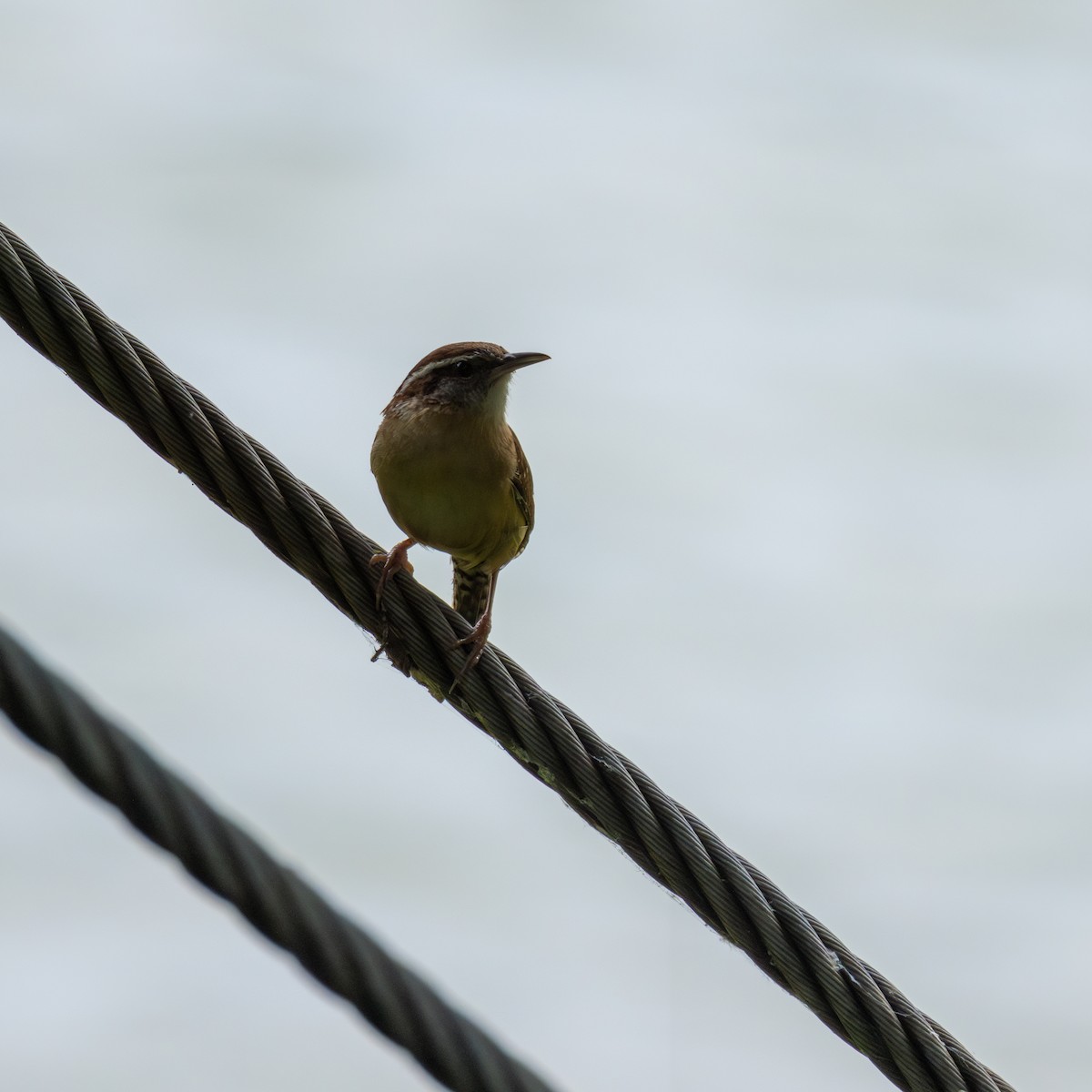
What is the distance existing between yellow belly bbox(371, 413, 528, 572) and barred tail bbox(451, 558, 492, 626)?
609 millimetres

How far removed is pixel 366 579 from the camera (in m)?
3.81

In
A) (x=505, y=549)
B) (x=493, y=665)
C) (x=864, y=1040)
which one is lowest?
(x=864, y=1040)

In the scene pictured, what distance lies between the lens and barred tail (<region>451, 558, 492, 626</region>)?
6590 mm

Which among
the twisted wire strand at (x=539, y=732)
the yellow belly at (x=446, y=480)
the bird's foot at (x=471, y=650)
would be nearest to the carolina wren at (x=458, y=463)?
the yellow belly at (x=446, y=480)

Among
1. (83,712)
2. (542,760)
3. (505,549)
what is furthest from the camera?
(505,549)

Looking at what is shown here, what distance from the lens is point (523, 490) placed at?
20.0 feet

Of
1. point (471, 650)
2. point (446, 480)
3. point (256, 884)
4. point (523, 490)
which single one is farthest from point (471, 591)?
point (256, 884)

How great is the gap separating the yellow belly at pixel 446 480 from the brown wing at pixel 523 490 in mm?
78

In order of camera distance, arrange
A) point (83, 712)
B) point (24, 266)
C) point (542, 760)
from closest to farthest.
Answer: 1. point (83, 712)
2. point (24, 266)
3. point (542, 760)

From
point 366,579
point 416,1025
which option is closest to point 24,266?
point 366,579

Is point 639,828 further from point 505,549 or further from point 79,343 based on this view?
point 505,549

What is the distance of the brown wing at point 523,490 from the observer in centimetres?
605

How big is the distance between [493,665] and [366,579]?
418 millimetres

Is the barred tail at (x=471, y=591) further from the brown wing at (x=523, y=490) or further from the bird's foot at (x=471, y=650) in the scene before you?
the bird's foot at (x=471, y=650)
